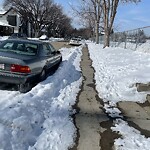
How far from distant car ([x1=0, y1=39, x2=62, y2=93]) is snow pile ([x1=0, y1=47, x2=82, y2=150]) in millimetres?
398

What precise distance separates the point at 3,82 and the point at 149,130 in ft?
14.2

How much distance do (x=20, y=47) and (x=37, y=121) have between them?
4390 mm

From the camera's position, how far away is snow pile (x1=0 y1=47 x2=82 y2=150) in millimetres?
4754

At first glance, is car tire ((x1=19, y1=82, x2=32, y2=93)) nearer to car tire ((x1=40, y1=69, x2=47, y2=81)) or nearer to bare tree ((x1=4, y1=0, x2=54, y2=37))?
car tire ((x1=40, y1=69, x2=47, y2=81))

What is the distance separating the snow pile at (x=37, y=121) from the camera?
4.75 meters

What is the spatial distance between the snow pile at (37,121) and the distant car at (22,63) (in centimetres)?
40

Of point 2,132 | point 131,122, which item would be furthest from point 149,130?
point 2,132

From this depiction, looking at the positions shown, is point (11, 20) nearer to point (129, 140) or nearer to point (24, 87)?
point (24, 87)

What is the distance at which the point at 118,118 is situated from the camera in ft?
21.6

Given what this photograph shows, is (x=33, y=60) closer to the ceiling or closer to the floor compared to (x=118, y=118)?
closer to the ceiling

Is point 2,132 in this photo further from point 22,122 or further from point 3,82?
point 3,82

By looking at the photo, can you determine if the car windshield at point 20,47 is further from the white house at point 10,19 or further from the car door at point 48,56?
the white house at point 10,19

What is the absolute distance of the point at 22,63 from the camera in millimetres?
8195

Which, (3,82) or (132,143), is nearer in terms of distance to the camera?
(132,143)
